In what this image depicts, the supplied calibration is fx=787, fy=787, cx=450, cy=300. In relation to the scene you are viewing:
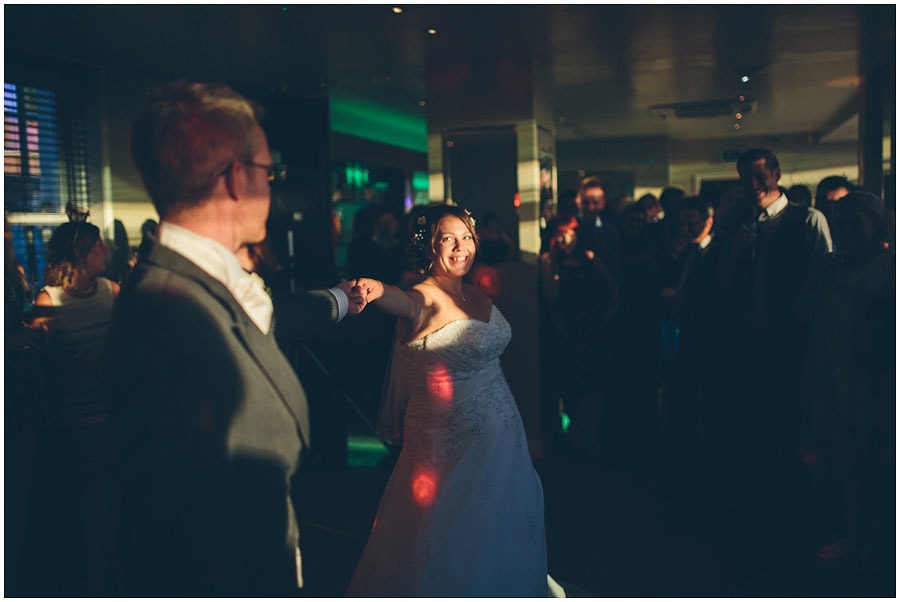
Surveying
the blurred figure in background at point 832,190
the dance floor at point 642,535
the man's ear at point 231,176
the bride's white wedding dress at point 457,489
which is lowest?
the dance floor at point 642,535

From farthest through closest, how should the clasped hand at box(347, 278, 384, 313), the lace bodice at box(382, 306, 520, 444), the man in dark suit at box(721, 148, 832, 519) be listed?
the man in dark suit at box(721, 148, 832, 519), the lace bodice at box(382, 306, 520, 444), the clasped hand at box(347, 278, 384, 313)

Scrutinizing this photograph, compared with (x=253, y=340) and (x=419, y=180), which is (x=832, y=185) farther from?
(x=419, y=180)

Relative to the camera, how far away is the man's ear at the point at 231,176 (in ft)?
4.13

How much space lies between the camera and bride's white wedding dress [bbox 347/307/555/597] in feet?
8.43

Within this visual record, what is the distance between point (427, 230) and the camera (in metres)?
2.82

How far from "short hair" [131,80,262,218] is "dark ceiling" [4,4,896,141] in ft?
11.4

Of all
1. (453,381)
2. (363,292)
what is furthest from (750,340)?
(363,292)

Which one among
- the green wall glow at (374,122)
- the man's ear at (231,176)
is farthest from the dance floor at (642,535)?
the green wall glow at (374,122)

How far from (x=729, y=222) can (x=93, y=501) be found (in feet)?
11.4

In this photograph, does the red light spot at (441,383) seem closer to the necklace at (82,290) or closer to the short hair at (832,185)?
the necklace at (82,290)

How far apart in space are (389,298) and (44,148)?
15.7 feet

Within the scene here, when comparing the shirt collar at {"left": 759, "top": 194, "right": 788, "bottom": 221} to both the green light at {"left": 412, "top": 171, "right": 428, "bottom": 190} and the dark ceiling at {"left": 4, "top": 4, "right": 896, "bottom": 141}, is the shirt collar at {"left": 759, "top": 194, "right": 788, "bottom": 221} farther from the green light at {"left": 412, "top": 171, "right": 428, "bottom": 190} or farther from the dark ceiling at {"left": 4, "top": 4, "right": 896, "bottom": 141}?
the green light at {"left": 412, "top": 171, "right": 428, "bottom": 190}

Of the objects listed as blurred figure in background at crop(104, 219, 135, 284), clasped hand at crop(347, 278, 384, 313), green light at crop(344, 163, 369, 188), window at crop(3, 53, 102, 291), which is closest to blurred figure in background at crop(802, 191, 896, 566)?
clasped hand at crop(347, 278, 384, 313)

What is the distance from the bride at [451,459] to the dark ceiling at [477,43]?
7.60ft
